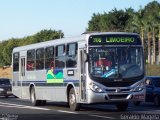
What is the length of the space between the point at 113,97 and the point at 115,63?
1299mm

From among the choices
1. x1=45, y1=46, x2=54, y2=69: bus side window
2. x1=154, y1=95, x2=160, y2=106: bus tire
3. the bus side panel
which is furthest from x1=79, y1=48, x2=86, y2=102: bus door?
the bus side panel

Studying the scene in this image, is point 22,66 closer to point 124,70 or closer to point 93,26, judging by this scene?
point 124,70

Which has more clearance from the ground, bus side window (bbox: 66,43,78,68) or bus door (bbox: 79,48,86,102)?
bus side window (bbox: 66,43,78,68)

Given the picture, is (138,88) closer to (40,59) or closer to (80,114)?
(80,114)

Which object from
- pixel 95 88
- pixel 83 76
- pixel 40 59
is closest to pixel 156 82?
pixel 40 59

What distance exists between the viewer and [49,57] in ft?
81.8

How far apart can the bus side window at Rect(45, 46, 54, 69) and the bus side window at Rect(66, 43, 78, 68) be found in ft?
6.20

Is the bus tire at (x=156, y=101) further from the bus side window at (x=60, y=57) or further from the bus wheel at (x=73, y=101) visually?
the bus wheel at (x=73, y=101)

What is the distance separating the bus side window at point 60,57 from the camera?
2334cm

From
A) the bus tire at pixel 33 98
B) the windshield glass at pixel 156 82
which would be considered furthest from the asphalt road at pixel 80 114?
the windshield glass at pixel 156 82

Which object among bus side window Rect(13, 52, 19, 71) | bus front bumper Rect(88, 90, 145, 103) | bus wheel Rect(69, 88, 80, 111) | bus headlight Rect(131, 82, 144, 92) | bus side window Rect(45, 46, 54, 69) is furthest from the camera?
bus side window Rect(13, 52, 19, 71)

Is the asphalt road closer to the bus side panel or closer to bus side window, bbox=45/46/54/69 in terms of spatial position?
bus side window, bbox=45/46/54/69

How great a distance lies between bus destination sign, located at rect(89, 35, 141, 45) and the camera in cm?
2109

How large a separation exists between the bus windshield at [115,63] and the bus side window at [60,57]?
270cm
